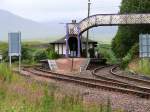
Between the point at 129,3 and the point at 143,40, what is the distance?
32.2 m

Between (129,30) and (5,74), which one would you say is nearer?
(5,74)

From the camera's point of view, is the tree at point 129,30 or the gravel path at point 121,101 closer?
the gravel path at point 121,101

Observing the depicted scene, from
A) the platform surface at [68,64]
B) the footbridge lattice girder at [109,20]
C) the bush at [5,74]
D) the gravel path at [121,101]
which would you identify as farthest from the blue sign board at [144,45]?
the gravel path at [121,101]

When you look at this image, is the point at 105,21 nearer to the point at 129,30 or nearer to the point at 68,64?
the point at 68,64

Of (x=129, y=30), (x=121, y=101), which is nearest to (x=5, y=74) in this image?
(x=121, y=101)

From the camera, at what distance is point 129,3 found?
77.1 m

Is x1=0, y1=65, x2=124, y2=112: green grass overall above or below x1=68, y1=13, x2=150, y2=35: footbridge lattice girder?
below

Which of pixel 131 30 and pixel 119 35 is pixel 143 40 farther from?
pixel 119 35

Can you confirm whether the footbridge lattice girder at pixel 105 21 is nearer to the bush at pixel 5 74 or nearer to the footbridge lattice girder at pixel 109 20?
the footbridge lattice girder at pixel 109 20

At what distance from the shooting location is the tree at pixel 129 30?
71.3 metres

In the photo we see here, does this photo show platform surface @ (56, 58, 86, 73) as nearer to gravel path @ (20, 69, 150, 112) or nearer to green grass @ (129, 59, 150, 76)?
green grass @ (129, 59, 150, 76)

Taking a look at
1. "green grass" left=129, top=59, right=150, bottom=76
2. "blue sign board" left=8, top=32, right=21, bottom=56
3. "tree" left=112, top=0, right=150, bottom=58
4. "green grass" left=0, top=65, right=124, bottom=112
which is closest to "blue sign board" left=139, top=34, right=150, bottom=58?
"green grass" left=129, top=59, right=150, bottom=76

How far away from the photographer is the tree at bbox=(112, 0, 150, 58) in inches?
2808

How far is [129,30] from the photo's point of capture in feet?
251
